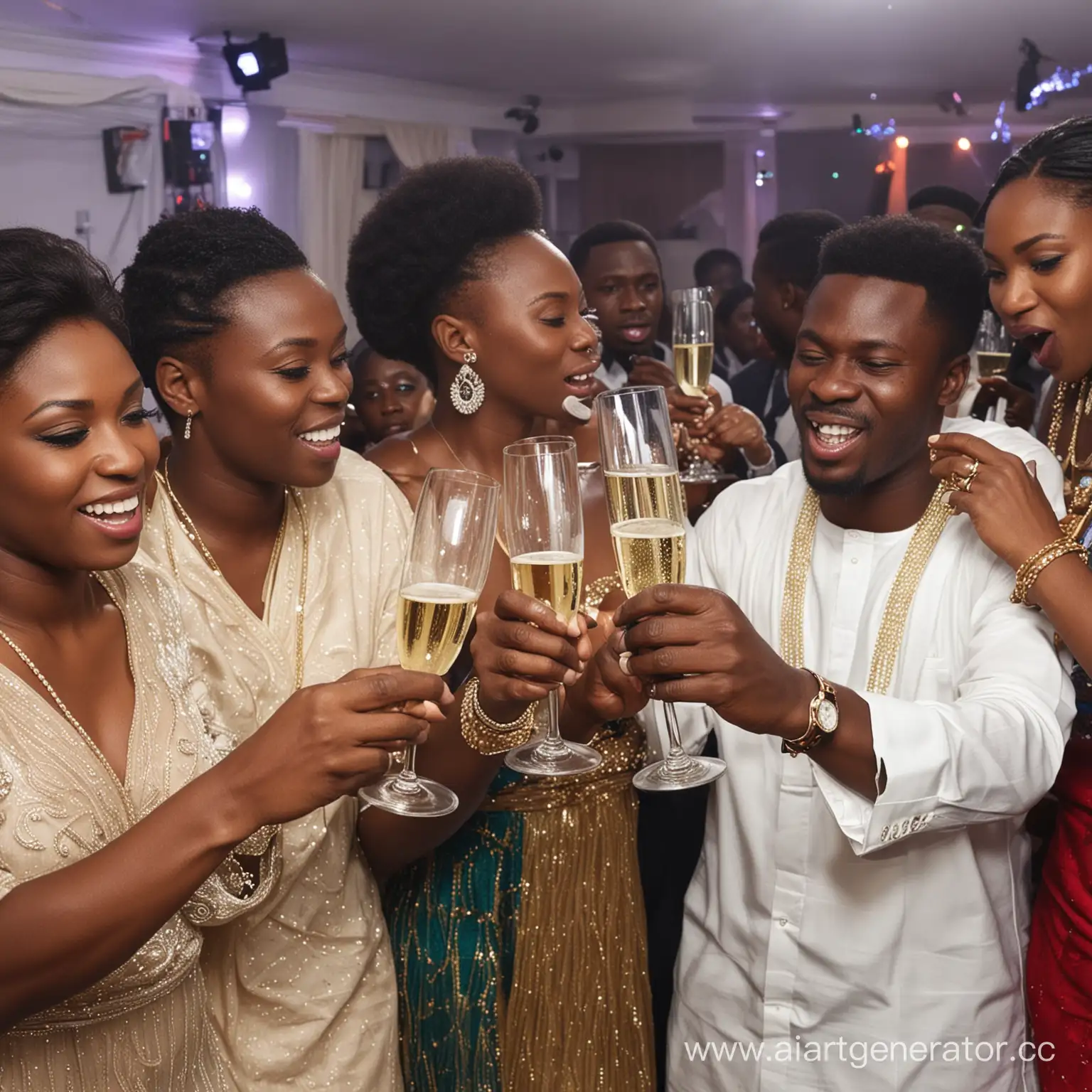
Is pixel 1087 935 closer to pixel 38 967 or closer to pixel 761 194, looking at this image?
pixel 38 967

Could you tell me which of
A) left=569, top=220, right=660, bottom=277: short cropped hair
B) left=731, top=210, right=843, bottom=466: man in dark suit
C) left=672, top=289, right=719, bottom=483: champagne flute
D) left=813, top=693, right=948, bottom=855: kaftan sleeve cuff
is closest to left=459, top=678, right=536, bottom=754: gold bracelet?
left=813, top=693, right=948, bottom=855: kaftan sleeve cuff

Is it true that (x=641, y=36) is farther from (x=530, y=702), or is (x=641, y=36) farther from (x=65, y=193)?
(x=530, y=702)

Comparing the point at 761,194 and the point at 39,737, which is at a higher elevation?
the point at 761,194

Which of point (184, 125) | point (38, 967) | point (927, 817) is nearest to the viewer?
point (38, 967)

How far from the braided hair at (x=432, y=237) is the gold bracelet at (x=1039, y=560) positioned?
1.26 m

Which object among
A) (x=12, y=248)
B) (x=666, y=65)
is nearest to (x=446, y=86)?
(x=666, y=65)

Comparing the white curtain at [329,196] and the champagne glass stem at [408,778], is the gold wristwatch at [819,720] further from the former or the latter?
the white curtain at [329,196]

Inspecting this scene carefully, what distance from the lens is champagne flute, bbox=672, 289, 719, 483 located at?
3328 millimetres

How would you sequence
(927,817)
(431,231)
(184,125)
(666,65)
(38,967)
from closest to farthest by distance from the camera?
(38,967) < (927,817) < (431,231) < (184,125) < (666,65)

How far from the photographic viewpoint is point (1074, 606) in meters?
1.87

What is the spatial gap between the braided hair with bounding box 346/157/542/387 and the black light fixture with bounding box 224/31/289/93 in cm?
835

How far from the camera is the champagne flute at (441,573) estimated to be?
1575mm

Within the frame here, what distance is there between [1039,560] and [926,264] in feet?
1.93

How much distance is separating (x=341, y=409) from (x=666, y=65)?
1129 centimetres
